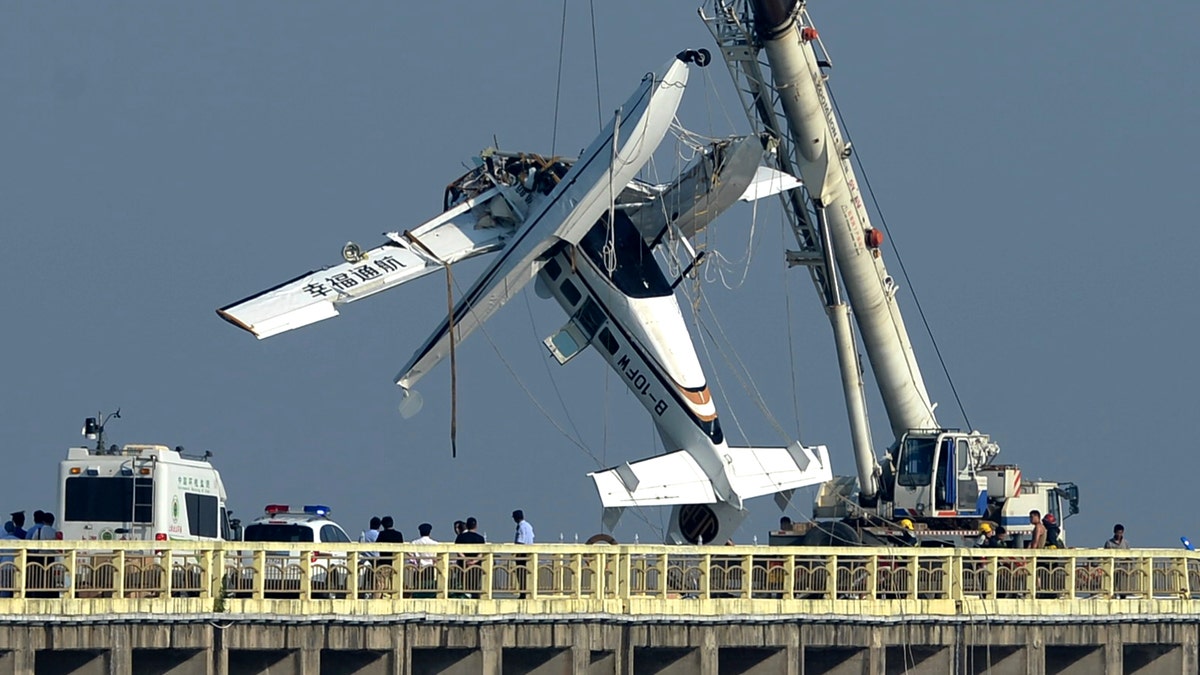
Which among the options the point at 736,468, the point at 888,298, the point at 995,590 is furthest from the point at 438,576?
the point at 888,298

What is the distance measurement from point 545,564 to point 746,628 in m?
3.99

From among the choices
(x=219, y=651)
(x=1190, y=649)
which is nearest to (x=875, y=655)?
(x=1190, y=649)

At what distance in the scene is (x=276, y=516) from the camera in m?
45.3

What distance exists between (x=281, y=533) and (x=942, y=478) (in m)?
19.0

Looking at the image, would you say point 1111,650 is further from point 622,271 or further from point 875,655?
point 622,271

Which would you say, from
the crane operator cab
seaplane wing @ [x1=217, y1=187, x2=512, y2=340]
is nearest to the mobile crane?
the crane operator cab

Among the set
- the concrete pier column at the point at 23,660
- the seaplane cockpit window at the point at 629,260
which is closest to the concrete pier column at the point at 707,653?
the concrete pier column at the point at 23,660

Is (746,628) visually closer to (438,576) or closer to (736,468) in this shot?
(438,576)

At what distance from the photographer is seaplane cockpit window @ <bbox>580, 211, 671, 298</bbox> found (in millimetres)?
52469

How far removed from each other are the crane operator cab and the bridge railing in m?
10.1

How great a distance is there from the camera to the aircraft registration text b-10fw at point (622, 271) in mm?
51031

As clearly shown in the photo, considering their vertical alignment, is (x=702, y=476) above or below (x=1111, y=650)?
above

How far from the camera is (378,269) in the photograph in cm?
5056

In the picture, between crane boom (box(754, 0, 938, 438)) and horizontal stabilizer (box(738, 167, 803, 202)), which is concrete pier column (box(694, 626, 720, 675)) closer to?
horizontal stabilizer (box(738, 167, 803, 202))
